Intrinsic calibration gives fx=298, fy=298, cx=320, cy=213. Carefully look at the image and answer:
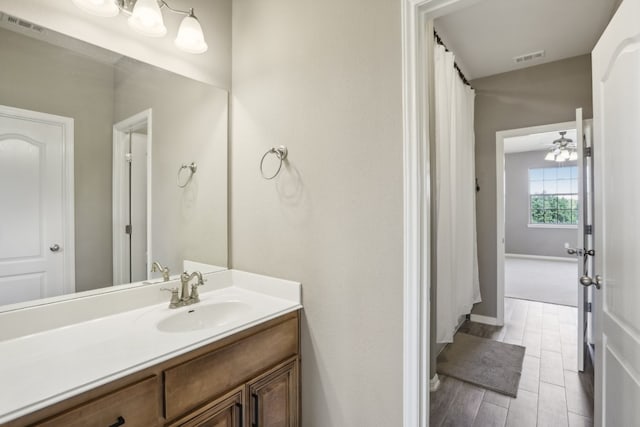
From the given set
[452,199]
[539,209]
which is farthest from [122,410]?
[539,209]

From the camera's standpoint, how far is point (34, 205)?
115cm

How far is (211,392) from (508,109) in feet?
12.1

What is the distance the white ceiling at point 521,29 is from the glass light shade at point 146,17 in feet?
6.71

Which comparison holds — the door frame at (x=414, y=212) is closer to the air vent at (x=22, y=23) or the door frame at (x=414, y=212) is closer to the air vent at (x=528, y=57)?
the air vent at (x=22, y=23)

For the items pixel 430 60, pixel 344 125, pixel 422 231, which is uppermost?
pixel 430 60

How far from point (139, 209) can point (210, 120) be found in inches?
25.2

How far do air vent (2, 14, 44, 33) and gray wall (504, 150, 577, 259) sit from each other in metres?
8.60

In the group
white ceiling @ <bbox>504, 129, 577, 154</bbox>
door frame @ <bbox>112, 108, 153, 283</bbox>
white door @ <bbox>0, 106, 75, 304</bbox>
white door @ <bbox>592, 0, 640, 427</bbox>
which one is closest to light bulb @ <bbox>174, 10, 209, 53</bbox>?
door frame @ <bbox>112, 108, 153, 283</bbox>

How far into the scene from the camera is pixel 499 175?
330cm

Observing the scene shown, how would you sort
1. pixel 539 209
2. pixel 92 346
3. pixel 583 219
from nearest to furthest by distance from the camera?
pixel 92 346, pixel 583 219, pixel 539 209

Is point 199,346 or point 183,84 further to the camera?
point 183,84

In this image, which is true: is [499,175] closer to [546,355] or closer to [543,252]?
[546,355]

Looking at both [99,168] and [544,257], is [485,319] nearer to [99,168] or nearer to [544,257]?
[99,168]

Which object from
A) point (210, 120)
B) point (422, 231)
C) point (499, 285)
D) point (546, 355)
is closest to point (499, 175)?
point (499, 285)
